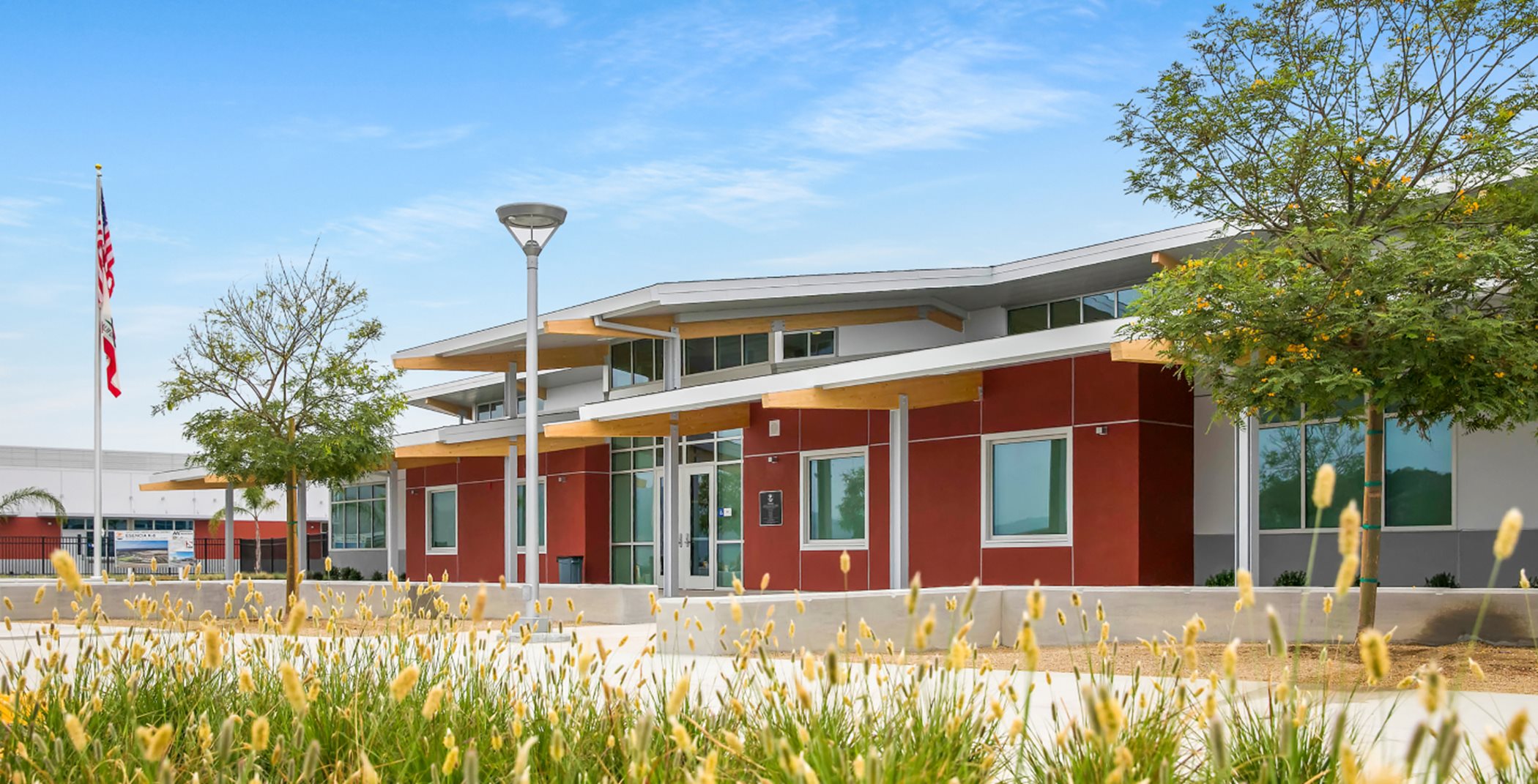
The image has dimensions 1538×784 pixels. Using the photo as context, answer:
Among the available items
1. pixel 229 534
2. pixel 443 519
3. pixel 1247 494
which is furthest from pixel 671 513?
pixel 229 534

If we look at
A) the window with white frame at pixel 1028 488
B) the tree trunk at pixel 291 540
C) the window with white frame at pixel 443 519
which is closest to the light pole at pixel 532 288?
the tree trunk at pixel 291 540

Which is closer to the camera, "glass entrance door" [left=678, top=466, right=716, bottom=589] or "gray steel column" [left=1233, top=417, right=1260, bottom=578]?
"gray steel column" [left=1233, top=417, right=1260, bottom=578]

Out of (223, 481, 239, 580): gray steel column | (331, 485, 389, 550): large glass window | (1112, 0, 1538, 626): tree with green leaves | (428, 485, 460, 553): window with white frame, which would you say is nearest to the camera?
(1112, 0, 1538, 626): tree with green leaves

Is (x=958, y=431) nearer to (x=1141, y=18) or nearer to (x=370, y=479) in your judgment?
(x=1141, y=18)

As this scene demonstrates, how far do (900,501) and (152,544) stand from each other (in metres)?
46.7

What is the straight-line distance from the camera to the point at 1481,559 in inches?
593

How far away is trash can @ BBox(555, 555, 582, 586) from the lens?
87.3ft

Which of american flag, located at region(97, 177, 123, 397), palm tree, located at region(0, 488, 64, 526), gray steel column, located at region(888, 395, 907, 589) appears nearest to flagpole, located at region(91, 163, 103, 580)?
american flag, located at region(97, 177, 123, 397)

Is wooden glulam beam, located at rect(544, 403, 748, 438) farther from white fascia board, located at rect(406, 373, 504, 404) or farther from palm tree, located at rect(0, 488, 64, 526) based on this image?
palm tree, located at rect(0, 488, 64, 526)

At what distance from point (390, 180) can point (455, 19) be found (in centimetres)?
375

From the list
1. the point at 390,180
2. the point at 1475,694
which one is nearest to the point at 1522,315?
the point at 1475,694

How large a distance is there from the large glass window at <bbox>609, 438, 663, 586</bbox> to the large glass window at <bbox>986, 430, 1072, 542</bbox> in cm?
827

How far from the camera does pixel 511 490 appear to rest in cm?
2283

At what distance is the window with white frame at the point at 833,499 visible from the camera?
20859mm
